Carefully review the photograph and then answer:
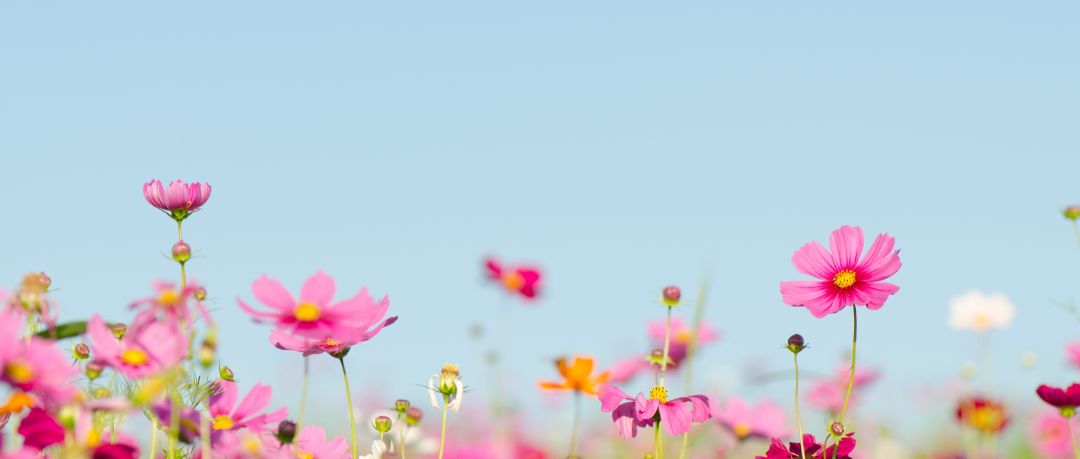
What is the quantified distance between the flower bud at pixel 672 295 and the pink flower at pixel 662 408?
0.19 meters

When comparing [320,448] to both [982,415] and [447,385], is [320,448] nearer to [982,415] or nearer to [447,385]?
[447,385]

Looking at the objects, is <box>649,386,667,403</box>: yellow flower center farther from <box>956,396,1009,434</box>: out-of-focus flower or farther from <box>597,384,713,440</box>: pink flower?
<box>956,396,1009,434</box>: out-of-focus flower

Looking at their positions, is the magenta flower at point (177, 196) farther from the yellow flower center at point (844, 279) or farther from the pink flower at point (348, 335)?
the yellow flower center at point (844, 279)

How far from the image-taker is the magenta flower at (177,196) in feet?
5.08

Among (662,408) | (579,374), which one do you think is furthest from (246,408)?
(579,374)

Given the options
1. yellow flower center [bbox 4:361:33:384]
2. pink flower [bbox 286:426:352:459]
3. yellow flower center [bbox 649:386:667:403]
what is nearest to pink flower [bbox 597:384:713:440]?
yellow flower center [bbox 649:386:667:403]

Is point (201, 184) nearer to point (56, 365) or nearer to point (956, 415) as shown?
point (56, 365)

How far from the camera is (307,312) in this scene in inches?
46.3

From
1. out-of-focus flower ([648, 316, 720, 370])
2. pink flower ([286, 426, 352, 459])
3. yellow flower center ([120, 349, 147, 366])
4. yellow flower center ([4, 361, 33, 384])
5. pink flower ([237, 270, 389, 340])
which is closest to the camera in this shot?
yellow flower center ([4, 361, 33, 384])

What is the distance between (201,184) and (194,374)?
1.15 ft

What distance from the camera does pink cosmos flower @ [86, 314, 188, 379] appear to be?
3.11ft

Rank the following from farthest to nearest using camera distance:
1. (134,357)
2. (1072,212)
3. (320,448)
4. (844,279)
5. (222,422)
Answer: (1072,212), (844,279), (320,448), (222,422), (134,357)

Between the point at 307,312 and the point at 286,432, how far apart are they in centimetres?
17

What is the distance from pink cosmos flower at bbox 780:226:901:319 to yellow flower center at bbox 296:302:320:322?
2.84 ft
